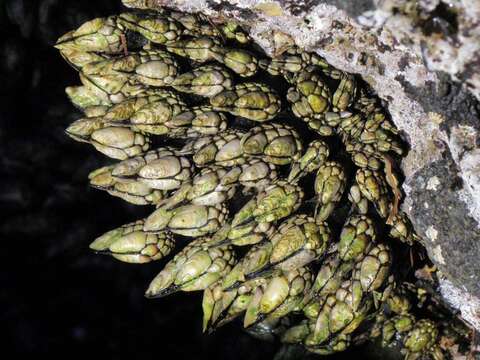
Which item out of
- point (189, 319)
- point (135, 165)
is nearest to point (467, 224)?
point (135, 165)

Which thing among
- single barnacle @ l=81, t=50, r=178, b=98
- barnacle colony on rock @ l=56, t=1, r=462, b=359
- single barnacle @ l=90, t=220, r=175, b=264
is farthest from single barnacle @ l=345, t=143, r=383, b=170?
single barnacle @ l=90, t=220, r=175, b=264

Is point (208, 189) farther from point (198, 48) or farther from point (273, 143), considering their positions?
point (198, 48)

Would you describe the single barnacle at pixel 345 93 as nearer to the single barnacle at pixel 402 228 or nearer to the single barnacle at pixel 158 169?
the single barnacle at pixel 402 228

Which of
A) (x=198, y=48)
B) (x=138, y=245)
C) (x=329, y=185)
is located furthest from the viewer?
(x=138, y=245)

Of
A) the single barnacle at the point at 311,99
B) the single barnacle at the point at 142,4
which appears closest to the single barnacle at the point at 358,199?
the single barnacle at the point at 311,99

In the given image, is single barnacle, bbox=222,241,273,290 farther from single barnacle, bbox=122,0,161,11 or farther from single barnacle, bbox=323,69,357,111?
single barnacle, bbox=122,0,161,11

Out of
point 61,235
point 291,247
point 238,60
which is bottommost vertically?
point 61,235

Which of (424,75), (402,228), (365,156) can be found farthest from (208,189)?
(424,75)

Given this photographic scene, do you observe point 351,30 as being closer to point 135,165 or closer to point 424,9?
point 424,9
